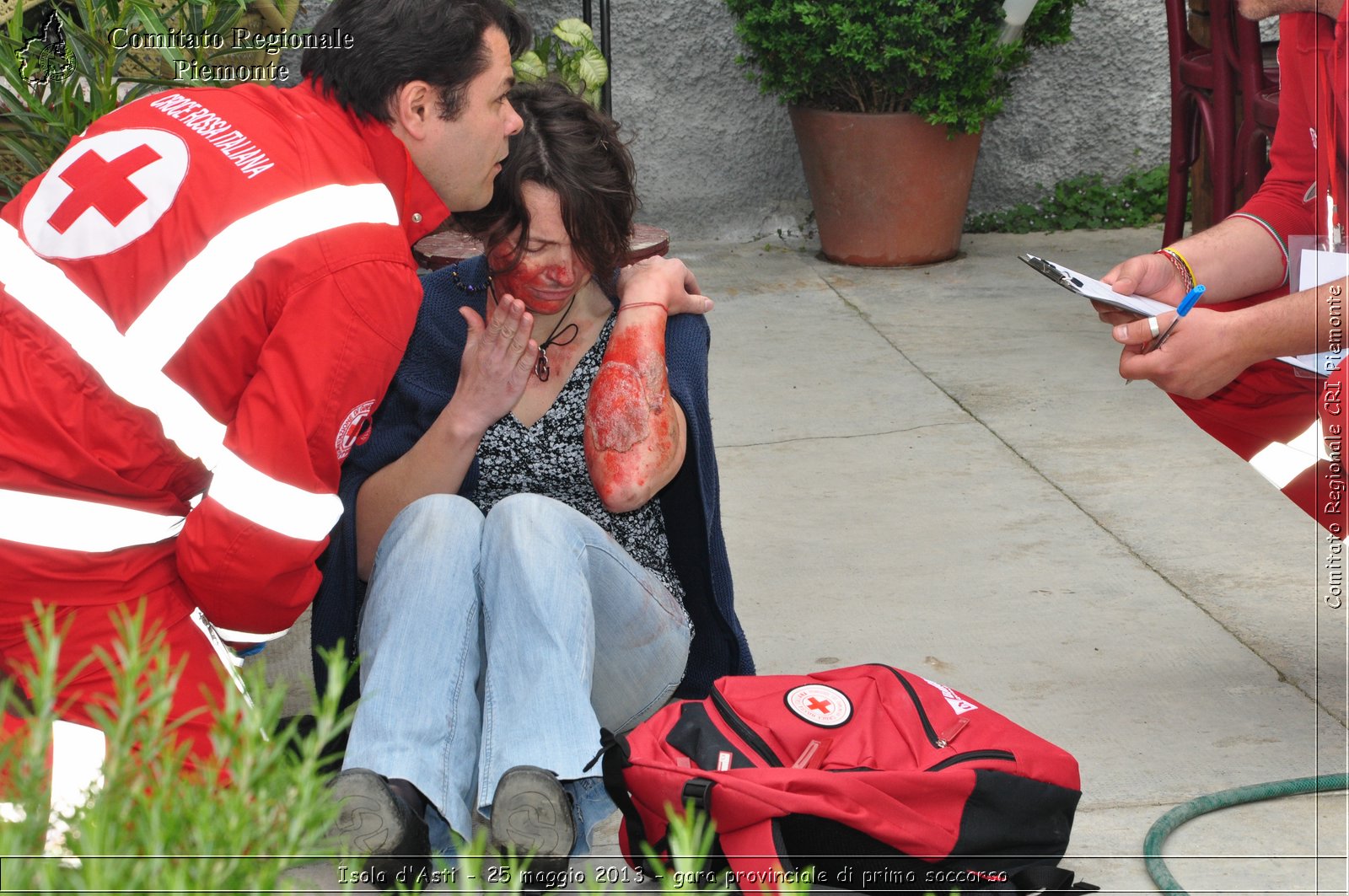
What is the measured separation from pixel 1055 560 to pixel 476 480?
1.54 meters

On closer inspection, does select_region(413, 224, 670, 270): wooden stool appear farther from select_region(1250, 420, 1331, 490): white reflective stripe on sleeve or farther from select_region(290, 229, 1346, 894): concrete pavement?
select_region(1250, 420, 1331, 490): white reflective stripe on sleeve

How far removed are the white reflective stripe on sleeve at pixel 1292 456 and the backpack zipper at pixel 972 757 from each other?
2.78 feet

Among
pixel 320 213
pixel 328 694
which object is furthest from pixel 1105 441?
pixel 328 694

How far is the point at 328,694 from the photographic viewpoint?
0.98 meters

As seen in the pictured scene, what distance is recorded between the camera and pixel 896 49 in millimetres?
5414

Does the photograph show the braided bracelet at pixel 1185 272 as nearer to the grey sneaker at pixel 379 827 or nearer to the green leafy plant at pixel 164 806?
the grey sneaker at pixel 379 827

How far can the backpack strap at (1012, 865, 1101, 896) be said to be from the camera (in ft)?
6.48

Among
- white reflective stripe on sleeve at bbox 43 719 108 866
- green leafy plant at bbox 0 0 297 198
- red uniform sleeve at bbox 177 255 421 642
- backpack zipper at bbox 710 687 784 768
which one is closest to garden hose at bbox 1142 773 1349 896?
backpack zipper at bbox 710 687 784 768

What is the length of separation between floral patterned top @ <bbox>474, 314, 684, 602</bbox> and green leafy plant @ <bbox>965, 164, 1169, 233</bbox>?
454cm

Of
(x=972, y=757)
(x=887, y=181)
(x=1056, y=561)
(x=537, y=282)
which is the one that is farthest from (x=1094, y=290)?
(x=887, y=181)

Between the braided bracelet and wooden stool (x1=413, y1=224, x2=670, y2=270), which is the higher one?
the braided bracelet

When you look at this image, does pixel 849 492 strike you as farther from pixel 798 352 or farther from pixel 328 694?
pixel 328 694

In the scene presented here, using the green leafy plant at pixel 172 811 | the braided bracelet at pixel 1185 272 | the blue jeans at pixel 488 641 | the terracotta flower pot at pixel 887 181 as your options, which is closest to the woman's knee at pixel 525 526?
the blue jeans at pixel 488 641

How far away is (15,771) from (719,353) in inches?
162
